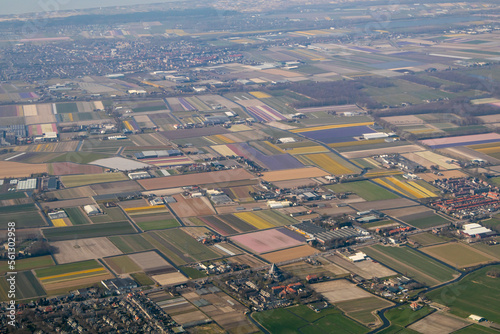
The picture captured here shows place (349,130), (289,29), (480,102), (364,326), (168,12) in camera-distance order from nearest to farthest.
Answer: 1. (364,326)
2. (349,130)
3. (480,102)
4. (289,29)
5. (168,12)

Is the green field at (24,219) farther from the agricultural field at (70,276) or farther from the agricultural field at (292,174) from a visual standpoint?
the agricultural field at (292,174)

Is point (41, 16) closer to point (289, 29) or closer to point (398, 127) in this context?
point (289, 29)

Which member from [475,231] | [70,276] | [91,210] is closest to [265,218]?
[91,210]

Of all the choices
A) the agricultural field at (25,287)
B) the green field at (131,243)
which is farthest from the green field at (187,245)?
the agricultural field at (25,287)

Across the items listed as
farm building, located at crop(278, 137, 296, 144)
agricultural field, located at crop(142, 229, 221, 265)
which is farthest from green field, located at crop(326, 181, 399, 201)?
agricultural field, located at crop(142, 229, 221, 265)

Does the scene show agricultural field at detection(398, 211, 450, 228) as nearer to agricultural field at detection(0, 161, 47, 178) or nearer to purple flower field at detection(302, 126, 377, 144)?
purple flower field at detection(302, 126, 377, 144)

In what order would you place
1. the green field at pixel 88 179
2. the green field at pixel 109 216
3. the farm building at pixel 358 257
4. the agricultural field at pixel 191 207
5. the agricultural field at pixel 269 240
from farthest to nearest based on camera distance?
1. the green field at pixel 88 179
2. the agricultural field at pixel 191 207
3. the green field at pixel 109 216
4. the agricultural field at pixel 269 240
5. the farm building at pixel 358 257

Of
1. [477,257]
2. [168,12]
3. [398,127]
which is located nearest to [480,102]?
[398,127]
